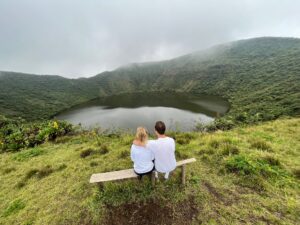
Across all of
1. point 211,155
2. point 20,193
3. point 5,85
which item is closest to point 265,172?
point 211,155

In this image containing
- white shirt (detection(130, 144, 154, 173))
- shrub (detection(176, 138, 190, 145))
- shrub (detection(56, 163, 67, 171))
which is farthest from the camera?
shrub (detection(176, 138, 190, 145))

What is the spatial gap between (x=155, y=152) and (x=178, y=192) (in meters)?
1.13

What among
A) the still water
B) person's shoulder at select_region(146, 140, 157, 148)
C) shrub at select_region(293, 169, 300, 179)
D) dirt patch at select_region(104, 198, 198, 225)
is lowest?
the still water

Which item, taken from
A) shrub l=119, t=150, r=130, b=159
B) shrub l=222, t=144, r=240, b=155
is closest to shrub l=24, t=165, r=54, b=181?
shrub l=119, t=150, r=130, b=159

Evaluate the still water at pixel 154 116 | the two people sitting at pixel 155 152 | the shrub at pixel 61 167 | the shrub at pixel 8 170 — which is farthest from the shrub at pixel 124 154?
the still water at pixel 154 116

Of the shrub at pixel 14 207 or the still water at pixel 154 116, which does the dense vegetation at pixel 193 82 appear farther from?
the shrub at pixel 14 207

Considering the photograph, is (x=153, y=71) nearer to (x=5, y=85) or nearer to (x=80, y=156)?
(x=5, y=85)

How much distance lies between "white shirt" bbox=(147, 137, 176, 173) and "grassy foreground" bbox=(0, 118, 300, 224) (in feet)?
2.04

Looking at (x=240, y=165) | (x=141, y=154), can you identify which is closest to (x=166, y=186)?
(x=141, y=154)

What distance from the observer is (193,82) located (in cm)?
11006

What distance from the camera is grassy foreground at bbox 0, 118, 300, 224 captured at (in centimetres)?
345

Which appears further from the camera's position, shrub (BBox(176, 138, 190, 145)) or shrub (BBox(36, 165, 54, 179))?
shrub (BBox(176, 138, 190, 145))

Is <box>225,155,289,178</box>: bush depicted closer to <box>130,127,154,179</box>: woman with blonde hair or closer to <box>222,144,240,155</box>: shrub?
<box>222,144,240,155</box>: shrub

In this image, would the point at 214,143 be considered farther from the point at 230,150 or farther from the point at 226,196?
the point at 226,196
